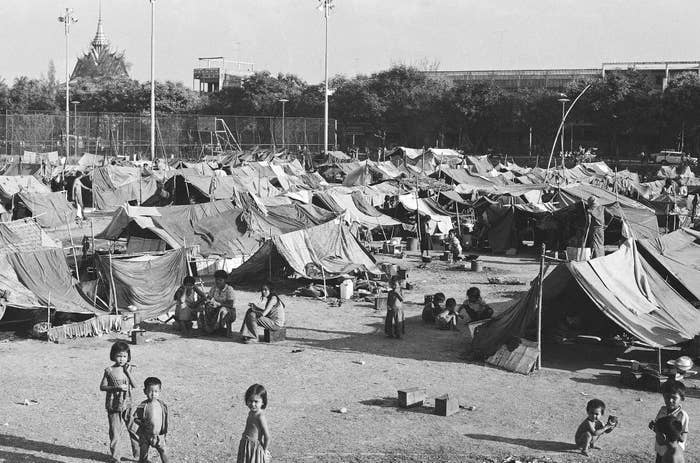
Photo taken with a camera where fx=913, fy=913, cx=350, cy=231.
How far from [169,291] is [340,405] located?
5957mm

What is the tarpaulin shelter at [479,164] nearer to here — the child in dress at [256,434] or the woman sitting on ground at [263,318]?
the woman sitting on ground at [263,318]

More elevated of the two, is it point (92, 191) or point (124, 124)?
point (124, 124)

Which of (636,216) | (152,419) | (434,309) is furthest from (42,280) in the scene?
(636,216)

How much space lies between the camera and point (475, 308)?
15539 mm

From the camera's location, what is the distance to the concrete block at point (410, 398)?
10.9 meters

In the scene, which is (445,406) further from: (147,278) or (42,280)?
(42,280)

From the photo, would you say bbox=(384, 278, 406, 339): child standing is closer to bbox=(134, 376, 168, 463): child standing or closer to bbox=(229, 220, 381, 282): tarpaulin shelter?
bbox=(229, 220, 381, 282): tarpaulin shelter

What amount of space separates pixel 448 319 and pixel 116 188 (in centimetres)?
2106

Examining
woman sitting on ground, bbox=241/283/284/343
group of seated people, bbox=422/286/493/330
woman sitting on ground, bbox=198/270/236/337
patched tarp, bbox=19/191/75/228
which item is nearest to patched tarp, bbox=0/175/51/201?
patched tarp, bbox=19/191/75/228

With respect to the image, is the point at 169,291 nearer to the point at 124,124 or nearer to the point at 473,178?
the point at 473,178

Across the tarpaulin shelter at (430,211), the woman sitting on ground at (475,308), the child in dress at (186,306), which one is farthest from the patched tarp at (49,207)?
the woman sitting on ground at (475,308)

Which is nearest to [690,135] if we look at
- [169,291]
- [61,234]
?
[61,234]

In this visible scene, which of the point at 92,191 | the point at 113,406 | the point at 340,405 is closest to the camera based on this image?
the point at 113,406

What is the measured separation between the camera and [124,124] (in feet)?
191
